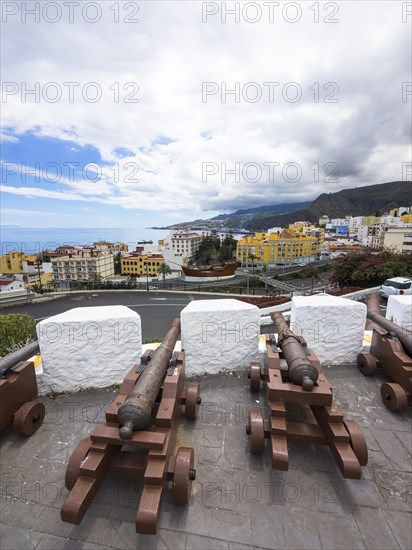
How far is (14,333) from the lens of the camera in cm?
697

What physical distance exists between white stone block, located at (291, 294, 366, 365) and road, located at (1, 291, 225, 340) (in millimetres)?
8311

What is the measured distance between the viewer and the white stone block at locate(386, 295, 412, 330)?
4.68 m

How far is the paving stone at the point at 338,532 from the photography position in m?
2.03

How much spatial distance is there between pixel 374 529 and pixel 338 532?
300 mm

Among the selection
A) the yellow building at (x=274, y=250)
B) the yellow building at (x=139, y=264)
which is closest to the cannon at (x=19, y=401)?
the yellow building at (x=139, y=264)

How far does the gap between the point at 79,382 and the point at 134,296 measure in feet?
55.6

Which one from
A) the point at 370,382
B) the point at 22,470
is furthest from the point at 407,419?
the point at 22,470

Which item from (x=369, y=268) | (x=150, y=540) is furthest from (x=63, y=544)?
(x=369, y=268)

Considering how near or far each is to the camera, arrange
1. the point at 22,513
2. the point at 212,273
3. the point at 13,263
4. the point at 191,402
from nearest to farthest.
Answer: the point at 22,513 < the point at 191,402 < the point at 212,273 < the point at 13,263

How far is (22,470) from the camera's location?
269cm

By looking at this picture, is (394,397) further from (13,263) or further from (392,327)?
(13,263)

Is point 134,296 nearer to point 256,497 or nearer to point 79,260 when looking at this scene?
point 256,497

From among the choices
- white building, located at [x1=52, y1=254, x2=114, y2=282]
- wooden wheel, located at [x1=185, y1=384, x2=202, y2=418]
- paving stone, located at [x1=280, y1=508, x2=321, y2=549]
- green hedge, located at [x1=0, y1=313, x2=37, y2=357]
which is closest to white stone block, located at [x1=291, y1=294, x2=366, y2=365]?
wooden wheel, located at [x1=185, y1=384, x2=202, y2=418]

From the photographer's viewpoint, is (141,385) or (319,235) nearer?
(141,385)
